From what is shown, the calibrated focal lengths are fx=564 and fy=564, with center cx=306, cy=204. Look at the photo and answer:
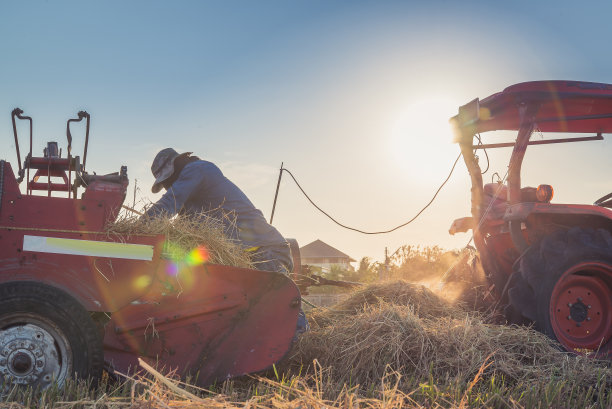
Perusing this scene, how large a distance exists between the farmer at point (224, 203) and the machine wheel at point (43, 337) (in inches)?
72.5

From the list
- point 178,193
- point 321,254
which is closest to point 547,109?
point 178,193

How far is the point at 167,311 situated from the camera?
3.68 meters

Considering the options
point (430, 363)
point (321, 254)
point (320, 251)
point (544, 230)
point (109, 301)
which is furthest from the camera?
point (320, 251)

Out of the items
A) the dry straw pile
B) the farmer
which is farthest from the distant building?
the dry straw pile

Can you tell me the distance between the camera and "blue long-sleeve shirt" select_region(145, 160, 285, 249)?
5.01 m

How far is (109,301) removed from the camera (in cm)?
349

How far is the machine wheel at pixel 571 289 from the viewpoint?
457cm

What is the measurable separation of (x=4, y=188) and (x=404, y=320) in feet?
9.67

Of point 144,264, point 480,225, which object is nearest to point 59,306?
point 144,264

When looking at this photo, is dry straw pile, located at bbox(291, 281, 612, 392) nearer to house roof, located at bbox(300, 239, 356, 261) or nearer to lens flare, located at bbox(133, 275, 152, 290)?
lens flare, located at bbox(133, 275, 152, 290)

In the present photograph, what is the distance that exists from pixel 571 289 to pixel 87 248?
386 centimetres

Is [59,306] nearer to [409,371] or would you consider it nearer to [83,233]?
[83,233]

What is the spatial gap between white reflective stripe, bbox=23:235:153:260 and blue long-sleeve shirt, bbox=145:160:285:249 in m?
1.31

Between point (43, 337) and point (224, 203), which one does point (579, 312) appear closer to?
point (224, 203)
